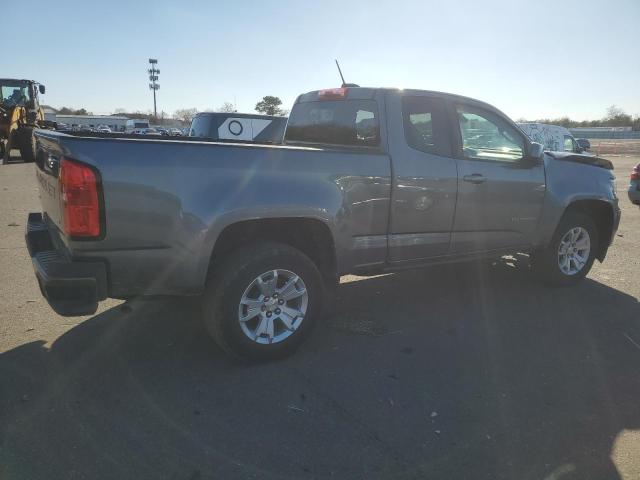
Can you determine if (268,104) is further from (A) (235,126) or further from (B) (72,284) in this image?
(B) (72,284)

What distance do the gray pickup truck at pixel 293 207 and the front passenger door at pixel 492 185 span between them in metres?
0.01

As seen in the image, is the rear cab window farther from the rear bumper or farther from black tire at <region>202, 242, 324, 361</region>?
the rear bumper

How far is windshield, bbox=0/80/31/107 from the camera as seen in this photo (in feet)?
71.6

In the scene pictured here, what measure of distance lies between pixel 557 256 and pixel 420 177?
2291mm

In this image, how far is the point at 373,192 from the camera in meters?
3.72

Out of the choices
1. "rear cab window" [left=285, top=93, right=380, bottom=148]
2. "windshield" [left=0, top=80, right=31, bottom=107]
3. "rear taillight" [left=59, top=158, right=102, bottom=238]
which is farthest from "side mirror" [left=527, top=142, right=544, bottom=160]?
"windshield" [left=0, top=80, right=31, bottom=107]

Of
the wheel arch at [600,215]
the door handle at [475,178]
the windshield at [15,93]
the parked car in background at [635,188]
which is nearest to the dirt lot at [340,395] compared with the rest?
the wheel arch at [600,215]

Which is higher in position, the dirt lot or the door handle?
the door handle

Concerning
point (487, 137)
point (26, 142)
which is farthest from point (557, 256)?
point (26, 142)

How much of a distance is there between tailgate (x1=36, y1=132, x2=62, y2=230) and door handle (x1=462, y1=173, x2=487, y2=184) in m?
3.11

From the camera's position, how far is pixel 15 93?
22.0m

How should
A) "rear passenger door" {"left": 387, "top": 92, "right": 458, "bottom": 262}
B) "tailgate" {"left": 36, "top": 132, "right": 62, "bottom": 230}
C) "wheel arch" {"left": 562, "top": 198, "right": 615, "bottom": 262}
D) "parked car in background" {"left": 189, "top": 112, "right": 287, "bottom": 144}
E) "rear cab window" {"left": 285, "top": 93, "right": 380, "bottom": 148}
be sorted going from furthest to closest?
1. "parked car in background" {"left": 189, "top": 112, "right": 287, "bottom": 144}
2. "wheel arch" {"left": 562, "top": 198, "right": 615, "bottom": 262}
3. "rear cab window" {"left": 285, "top": 93, "right": 380, "bottom": 148}
4. "rear passenger door" {"left": 387, "top": 92, "right": 458, "bottom": 262}
5. "tailgate" {"left": 36, "top": 132, "right": 62, "bottom": 230}

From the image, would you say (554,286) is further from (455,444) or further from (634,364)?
(455,444)

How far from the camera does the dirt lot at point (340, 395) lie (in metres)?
2.48
